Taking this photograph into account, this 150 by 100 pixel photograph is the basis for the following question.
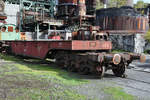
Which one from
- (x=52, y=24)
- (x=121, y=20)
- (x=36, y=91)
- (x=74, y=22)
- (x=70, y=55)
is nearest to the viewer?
(x=36, y=91)

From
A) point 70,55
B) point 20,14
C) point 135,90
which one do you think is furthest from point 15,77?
point 20,14

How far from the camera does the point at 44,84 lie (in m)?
7.11

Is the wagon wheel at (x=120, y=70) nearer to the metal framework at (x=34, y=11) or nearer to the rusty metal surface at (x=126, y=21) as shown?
the rusty metal surface at (x=126, y=21)

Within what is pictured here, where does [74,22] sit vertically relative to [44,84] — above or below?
above

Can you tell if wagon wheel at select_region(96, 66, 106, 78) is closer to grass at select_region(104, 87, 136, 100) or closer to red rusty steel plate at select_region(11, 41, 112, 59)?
red rusty steel plate at select_region(11, 41, 112, 59)

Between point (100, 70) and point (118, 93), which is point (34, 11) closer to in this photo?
point (100, 70)

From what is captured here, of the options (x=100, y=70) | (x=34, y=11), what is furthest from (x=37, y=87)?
(x=34, y=11)

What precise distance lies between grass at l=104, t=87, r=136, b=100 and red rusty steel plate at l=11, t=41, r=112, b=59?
2841 mm

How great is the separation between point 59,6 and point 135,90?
36500 millimetres

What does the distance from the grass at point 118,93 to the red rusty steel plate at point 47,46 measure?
2.84 m

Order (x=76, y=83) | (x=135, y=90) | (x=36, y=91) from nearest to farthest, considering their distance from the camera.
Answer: (x=36, y=91)
(x=135, y=90)
(x=76, y=83)

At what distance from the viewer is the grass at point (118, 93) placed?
5.98m

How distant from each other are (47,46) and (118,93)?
5.73m

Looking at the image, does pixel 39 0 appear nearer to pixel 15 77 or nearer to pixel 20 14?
pixel 20 14
